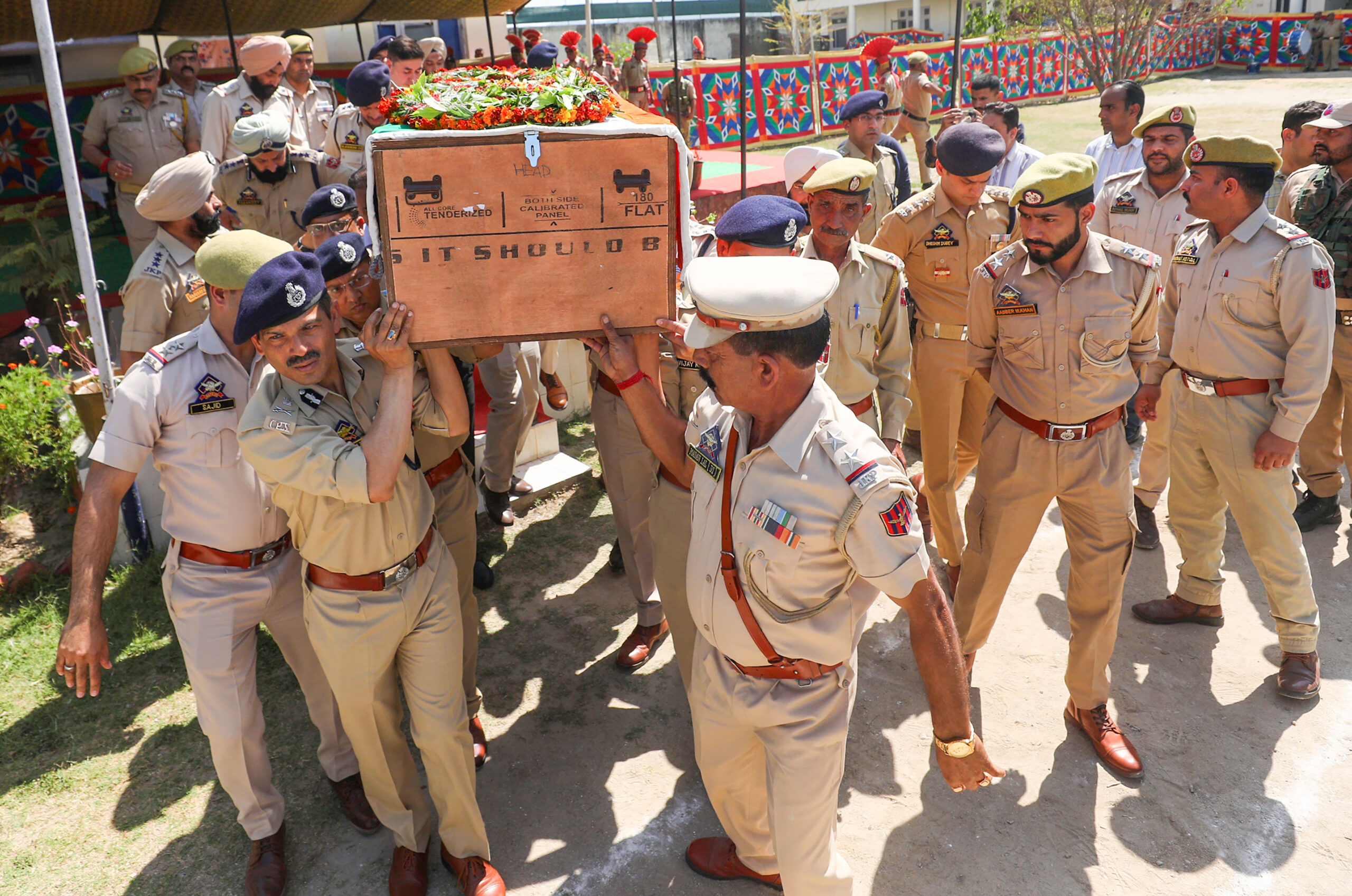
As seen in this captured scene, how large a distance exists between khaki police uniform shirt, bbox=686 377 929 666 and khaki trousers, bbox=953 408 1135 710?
1.45 metres

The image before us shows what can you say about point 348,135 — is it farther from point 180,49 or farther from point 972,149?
point 972,149

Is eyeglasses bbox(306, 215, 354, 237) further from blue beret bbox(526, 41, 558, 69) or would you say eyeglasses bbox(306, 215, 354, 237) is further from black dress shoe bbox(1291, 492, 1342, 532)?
blue beret bbox(526, 41, 558, 69)

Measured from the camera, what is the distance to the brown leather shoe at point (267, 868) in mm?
3172

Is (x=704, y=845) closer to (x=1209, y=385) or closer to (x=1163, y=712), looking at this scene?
(x=1163, y=712)

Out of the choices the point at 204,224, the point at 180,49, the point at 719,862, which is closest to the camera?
the point at 719,862

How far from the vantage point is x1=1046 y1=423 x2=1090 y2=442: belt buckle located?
145 inches

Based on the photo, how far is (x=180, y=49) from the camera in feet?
30.3

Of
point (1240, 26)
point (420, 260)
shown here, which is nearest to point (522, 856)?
point (420, 260)

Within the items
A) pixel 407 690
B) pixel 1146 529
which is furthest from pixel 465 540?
pixel 1146 529

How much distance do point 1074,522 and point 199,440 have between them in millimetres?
3290

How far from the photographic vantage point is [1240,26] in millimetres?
29547

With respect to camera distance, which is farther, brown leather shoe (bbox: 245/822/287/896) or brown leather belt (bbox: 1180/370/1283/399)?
brown leather belt (bbox: 1180/370/1283/399)

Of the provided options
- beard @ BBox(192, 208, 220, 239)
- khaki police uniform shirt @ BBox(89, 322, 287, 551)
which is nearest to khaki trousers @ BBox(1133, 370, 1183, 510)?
khaki police uniform shirt @ BBox(89, 322, 287, 551)

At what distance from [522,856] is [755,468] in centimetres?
178
